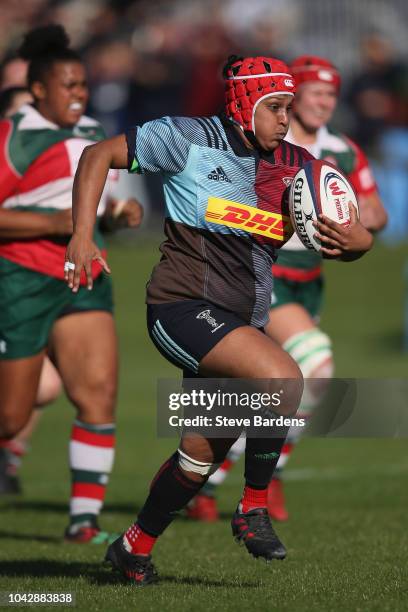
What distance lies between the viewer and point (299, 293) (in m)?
9.41

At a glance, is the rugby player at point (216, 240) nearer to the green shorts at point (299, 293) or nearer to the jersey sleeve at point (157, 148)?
the jersey sleeve at point (157, 148)

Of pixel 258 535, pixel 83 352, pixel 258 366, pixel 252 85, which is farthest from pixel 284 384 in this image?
pixel 83 352

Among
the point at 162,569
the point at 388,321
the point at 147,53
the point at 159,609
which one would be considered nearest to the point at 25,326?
the point at 162,569

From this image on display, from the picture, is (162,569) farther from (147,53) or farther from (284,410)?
(147,53)

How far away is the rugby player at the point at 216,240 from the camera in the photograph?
609cm

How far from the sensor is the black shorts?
6082 millimetres

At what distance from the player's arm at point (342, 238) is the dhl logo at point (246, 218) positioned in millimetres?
260

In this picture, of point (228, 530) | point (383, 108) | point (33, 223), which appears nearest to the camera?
point (33, 223)

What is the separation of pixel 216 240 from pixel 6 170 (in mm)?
2307

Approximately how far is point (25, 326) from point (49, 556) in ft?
4.64

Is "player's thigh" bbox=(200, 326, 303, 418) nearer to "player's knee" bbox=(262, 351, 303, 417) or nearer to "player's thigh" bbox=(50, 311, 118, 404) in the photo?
"player's knee" bbox=(262, 351, 303, 417)

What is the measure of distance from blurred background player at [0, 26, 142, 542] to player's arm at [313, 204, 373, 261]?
235 cm

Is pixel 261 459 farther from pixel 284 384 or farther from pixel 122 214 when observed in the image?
pixel 122 214

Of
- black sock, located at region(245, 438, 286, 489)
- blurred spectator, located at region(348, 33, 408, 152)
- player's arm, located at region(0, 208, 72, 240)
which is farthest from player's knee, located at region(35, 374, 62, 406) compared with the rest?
blurred spectator, located at region(348, 33, 408, 152)
